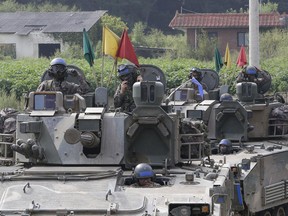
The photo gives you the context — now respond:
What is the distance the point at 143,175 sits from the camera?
1664 centimetres

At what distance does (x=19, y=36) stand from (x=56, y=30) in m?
2.36

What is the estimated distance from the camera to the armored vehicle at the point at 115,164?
1562 centimetres

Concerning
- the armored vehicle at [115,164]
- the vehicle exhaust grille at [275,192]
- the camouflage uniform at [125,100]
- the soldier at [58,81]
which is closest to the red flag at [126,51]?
the armored vehicle at [115,164]

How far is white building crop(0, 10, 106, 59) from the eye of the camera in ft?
213

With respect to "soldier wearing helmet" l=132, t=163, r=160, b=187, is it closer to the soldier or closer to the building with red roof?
the soldier

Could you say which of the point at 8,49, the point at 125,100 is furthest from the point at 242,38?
the point at 125,100

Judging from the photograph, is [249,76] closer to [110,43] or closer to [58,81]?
[110,43]

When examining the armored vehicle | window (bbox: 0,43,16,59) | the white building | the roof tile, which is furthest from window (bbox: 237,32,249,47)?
the armored vehicle

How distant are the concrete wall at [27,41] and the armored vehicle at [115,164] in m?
44.1

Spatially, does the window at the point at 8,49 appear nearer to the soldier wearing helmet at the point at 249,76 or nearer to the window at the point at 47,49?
the window at the point at 47,49

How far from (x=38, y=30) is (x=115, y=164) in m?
48.2

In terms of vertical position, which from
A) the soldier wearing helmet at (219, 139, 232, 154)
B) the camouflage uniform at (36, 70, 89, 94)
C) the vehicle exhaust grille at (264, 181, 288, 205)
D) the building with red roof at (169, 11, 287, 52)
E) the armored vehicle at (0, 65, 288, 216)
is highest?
the building with red roof at (169, 11, 287, 52)

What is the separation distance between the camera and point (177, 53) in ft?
210

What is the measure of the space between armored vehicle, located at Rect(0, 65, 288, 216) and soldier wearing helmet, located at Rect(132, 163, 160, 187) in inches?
0.5
